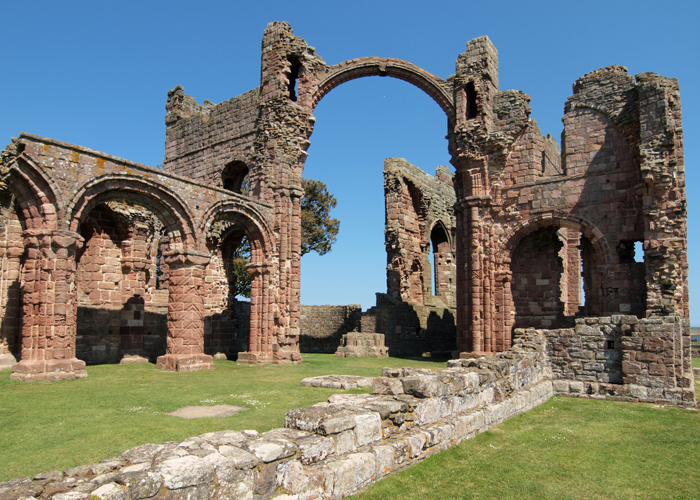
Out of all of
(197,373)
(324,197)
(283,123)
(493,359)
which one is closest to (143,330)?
(197,373)

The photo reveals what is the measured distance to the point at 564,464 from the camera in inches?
201

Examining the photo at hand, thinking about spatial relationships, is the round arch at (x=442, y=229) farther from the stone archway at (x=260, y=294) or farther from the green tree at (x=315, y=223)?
the stone archway at (x=260, y=294)

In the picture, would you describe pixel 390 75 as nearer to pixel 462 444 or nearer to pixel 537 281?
pixel 537 281

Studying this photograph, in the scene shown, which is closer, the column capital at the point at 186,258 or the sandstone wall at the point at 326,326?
the column capital at the point at 186,258

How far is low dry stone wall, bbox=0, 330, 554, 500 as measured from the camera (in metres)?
2.79

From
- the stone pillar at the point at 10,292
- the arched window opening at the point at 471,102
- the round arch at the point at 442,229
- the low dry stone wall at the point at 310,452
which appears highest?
the arched window opening at the point at 471,102

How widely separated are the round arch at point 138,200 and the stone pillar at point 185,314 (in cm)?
43

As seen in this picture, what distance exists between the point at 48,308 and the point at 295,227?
739 cm

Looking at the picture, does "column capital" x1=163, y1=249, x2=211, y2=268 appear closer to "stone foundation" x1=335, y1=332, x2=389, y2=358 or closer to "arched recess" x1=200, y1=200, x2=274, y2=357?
"arched recess" x1=200, y1=200, x2=274, y2=357

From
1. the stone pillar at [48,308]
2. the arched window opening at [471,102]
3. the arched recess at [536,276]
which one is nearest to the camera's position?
the stone pillar at [48,308]

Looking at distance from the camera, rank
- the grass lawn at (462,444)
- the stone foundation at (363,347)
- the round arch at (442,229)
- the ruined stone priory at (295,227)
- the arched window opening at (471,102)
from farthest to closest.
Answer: the round arch at (442,229)
the stone foundation at (363,347)
the arched window opening at (471,102)
the ruined stone priory at (295,227)
the grass lawn at (462,444)

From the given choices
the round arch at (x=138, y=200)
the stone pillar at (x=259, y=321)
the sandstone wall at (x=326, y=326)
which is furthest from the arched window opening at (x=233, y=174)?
the sandstone wall at (x=326, y=326)

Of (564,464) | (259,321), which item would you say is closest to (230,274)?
(259,321)

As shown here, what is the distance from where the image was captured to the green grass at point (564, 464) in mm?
4305
